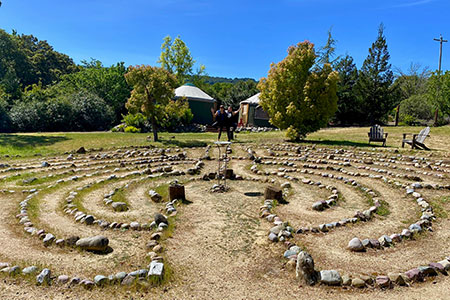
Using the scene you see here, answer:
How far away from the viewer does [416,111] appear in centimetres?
3572

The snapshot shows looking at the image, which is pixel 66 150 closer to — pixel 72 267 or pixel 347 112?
pixel 72 267

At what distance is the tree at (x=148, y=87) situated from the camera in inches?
685

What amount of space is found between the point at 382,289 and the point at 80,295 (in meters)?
4.02

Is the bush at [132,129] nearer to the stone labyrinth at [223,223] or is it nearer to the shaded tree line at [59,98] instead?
the shaded tree line at [59,98]

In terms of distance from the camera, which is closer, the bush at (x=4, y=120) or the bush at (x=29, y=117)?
the bush at (x=4, y=120)

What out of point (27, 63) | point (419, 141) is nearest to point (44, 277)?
point (419, 141)

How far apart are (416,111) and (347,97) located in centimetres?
877

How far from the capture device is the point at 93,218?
260 inches

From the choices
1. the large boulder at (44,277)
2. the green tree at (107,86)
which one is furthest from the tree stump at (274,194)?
the green tree at (107,86)

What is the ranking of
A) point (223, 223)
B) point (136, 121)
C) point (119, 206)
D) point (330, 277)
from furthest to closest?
point (136, 121)
point (119, 206)
point (223, 223)
point (330, 277)

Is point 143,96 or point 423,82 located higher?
point 423,82

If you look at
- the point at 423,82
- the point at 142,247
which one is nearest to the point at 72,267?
the point at 142,247

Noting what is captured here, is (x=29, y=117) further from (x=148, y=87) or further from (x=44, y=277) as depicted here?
(x=44, y=277)

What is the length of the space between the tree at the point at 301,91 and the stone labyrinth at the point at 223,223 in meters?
6.29
